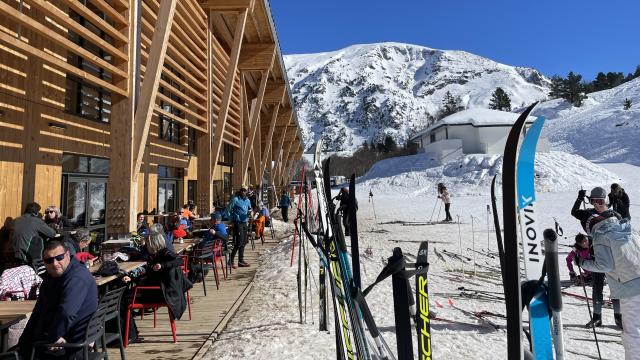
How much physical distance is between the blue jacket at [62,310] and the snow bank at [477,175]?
1283 inches

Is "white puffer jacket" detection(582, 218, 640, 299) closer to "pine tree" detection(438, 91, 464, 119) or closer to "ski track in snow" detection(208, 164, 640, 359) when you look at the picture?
"ski track in snow" detection(208, 164, 640, 359)

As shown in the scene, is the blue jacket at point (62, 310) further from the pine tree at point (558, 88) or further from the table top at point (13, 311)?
the pine tree at point (558, 88)

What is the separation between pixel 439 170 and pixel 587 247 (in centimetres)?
3675

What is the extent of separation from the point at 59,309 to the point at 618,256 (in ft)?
13.8

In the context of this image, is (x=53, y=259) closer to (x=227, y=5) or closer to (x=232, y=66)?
(x=232, y=66)

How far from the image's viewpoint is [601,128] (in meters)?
57.2

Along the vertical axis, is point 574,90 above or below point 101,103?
above

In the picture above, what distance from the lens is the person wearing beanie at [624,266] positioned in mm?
2883

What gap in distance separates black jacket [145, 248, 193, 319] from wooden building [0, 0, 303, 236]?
266 centimetres

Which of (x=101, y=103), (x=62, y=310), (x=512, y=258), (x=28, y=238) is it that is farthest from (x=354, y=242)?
(x=101, y=103)

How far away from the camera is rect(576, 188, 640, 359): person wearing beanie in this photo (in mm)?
2883

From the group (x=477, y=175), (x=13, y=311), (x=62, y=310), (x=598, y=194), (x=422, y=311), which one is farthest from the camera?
(x=477, y=175)

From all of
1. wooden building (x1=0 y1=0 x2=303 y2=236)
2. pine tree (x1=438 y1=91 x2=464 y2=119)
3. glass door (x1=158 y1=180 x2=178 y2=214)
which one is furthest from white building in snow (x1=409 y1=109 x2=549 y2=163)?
pine tree (x1=438 y1=91 x2=464 y2=119)

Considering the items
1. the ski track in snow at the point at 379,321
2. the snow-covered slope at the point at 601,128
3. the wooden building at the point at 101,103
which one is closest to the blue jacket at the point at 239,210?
the ski track in snow at the point at 379,321
